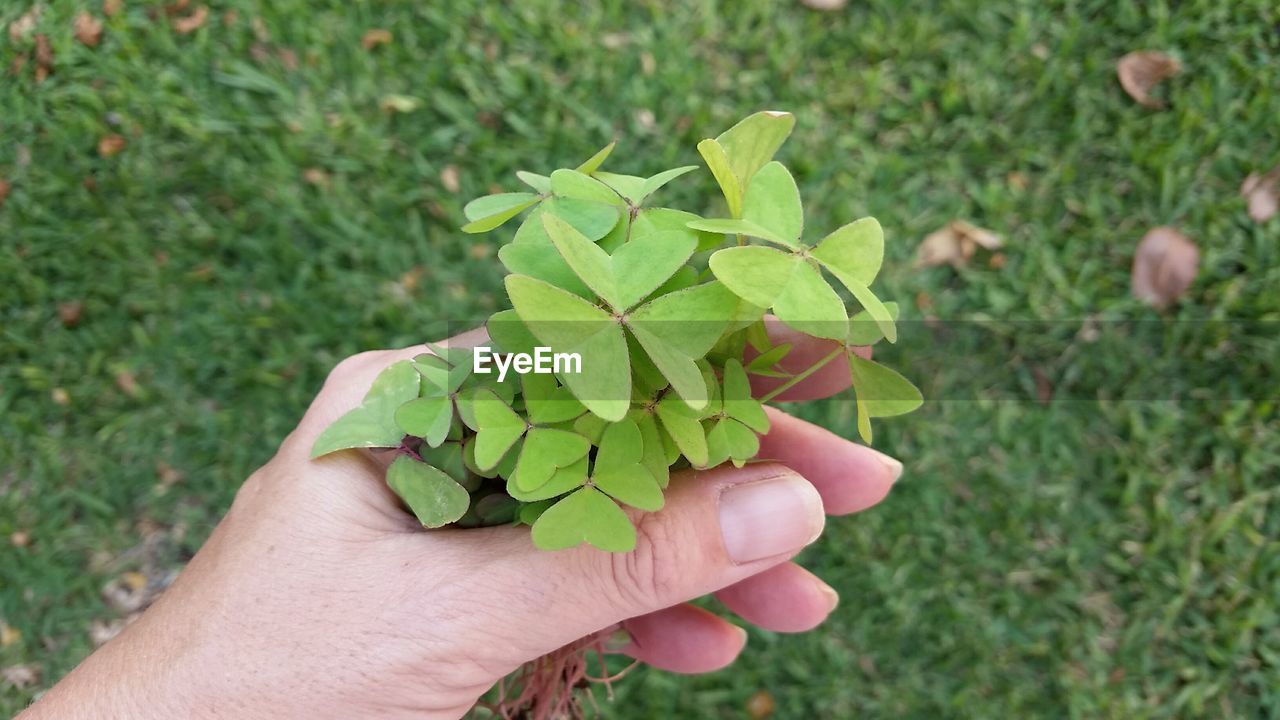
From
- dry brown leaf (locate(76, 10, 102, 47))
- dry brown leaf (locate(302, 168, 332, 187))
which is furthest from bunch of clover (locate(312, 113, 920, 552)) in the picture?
dry brown leaf (locate(76, 10, 102, 47))

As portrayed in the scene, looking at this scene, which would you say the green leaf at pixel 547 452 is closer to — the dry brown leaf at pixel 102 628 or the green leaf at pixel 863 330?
the green leaf at pixel 863 330

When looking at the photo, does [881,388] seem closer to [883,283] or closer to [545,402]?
[545,402]

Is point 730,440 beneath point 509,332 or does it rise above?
beneath

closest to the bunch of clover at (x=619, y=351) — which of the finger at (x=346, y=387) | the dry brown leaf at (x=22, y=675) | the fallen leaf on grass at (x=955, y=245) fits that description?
the finger at (x=346, y=387)

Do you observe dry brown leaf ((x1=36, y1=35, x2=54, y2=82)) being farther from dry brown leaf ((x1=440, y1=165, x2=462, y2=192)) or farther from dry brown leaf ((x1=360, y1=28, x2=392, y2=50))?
dry brown leaf ((x1=440, y1=165, x2=462, y2=192))

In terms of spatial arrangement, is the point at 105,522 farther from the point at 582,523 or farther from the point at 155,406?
the point at 582,523

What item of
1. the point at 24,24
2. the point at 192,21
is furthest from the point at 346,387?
the point at 24,24
